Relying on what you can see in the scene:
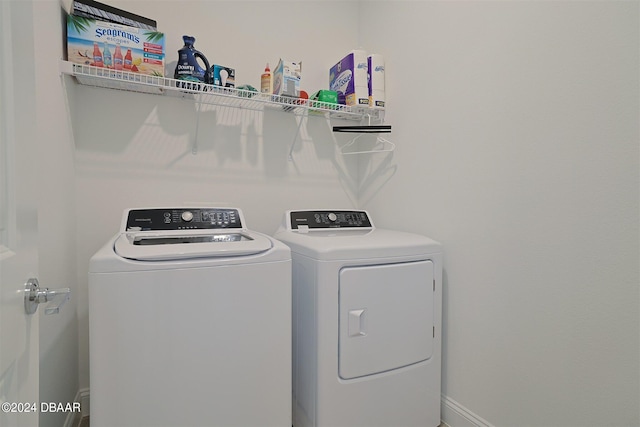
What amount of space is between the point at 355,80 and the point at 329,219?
856mm

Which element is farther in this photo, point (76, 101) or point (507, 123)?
point (76, 101)

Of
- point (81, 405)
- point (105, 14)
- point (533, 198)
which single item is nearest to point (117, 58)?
point (105, 14)

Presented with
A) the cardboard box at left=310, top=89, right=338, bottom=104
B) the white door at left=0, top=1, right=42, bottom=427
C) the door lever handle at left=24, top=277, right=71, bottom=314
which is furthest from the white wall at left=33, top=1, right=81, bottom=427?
the cardboard box at left=310, top=89, right=338, bottom=104

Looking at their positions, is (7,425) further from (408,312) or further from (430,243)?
(430,243)

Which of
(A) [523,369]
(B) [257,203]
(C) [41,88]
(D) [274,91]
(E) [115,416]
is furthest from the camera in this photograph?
(B) [257,203]

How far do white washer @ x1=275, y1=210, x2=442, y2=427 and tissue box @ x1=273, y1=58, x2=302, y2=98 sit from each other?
827 mm

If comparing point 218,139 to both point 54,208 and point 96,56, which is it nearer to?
point 96,56

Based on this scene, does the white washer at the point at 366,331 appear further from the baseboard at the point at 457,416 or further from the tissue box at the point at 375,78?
the tissue box at the point at 375,78

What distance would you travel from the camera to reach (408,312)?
1509 millimetres

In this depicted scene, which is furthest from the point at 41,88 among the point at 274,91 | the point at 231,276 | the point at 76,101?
the point at 274,91

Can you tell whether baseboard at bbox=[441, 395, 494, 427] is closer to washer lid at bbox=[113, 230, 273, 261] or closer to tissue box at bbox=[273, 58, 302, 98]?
washer lid at bbox=[113, 230, 273, 261]

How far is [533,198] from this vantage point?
1308mm

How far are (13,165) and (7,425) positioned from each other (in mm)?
449

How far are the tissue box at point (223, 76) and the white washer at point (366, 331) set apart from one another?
880 millimetres
